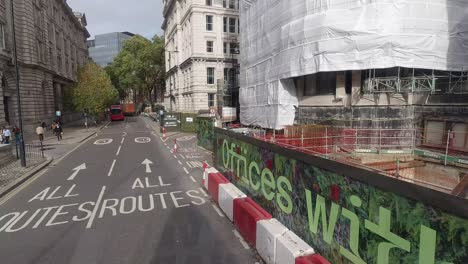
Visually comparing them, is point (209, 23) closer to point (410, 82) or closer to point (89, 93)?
point (89, 93)

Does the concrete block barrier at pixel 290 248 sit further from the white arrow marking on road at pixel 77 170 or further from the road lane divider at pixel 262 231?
the white arrow marking on road at pixel 77 170

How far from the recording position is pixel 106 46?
7160 inches

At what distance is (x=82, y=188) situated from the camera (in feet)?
39.4

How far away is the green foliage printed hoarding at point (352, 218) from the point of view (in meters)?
3.12

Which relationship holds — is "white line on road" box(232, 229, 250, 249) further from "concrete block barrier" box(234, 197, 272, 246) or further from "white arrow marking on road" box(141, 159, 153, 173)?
"white arrow marking on road" box(141, 159, 153, 173)

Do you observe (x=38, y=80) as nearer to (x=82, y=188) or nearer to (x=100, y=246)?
(x=82, y=188)

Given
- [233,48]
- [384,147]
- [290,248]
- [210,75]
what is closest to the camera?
[290,248]

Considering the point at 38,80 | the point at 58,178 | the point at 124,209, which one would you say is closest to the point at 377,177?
the point at 124,209

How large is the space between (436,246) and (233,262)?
405 cm

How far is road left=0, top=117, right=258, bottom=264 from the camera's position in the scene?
6.66 metres

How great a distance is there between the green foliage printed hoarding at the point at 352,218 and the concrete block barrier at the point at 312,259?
0.11 metres

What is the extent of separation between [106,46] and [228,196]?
19460 centimetres

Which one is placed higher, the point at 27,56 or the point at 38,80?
the point at 27,56

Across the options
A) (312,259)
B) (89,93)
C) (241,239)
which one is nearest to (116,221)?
(241,239)
